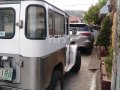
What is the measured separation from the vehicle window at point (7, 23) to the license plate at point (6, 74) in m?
0.60

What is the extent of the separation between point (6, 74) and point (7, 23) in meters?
0.93

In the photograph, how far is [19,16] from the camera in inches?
181

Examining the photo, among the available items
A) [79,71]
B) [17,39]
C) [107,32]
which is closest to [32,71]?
[17,39]

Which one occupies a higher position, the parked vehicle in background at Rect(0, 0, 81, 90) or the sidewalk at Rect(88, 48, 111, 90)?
the parked vehicle in background at Rect(0, 0, 81, 90)

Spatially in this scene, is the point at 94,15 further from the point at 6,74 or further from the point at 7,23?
the point at 6,74

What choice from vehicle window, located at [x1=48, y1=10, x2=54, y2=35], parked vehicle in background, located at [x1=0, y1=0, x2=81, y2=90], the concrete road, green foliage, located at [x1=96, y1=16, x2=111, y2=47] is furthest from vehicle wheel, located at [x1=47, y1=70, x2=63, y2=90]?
green foliage, located at [x1=96, y1=16, x2=111, y2=47]

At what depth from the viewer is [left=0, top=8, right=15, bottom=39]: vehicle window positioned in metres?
4.69

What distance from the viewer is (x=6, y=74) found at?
459 cm

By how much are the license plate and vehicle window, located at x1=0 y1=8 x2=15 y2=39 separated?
0.60m

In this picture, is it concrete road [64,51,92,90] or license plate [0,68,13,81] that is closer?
license plate [0,68,13,81]

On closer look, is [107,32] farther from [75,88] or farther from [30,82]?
[30,82]

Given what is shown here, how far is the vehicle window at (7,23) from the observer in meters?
4.69

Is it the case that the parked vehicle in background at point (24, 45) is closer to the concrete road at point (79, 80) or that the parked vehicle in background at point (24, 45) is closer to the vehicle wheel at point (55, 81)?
the vehicle wheel at point (55, 81)

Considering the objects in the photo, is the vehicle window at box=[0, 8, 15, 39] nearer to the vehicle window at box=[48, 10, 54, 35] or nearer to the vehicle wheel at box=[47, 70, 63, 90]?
the vehicle window at box=[48, 10, 54, 35]
